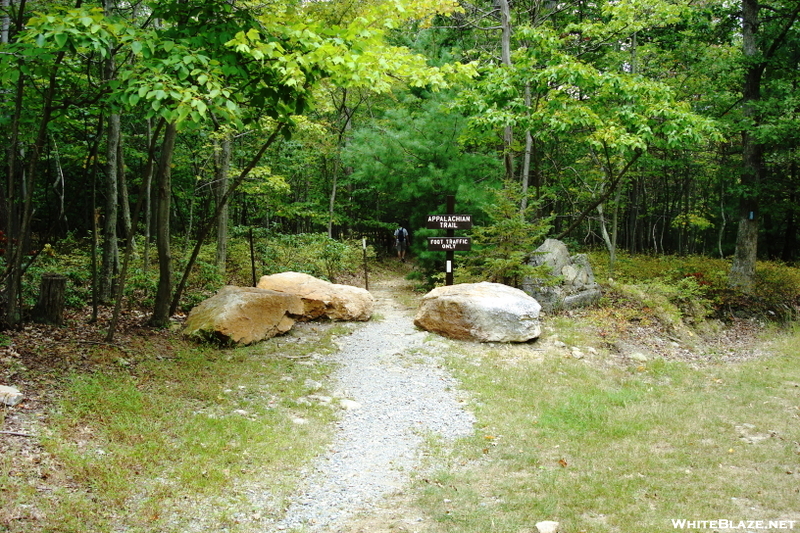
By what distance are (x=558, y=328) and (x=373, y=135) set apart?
22.3 feet

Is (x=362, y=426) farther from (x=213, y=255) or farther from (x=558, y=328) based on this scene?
(x=213, y=255)

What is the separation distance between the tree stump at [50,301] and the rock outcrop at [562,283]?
8.43 metres

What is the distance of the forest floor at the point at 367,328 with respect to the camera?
12.5ft

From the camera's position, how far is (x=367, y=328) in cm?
967

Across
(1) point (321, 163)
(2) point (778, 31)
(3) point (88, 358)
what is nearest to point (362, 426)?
(3) point (88, 358)

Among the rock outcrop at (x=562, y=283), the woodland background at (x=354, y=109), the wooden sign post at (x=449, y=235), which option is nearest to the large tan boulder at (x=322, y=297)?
the woodland background at (x=354, y=109)

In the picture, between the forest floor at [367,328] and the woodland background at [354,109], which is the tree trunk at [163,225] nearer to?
the woodland background at [354,109]

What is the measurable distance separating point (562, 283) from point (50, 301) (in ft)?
30.5

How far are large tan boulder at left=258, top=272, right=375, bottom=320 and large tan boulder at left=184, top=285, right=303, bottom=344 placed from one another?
2.88ft

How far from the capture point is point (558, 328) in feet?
32.0

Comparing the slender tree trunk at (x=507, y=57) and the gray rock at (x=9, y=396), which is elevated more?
the slender tree trunk at (x=507, y=57)

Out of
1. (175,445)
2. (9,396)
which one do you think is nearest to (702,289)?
(175,445)

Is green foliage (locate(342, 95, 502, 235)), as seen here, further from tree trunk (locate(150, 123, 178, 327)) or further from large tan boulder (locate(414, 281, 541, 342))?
tree trunk (locate(150, 123, 178, 327))

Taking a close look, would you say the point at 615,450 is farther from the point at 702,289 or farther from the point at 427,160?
the point at 702,289
